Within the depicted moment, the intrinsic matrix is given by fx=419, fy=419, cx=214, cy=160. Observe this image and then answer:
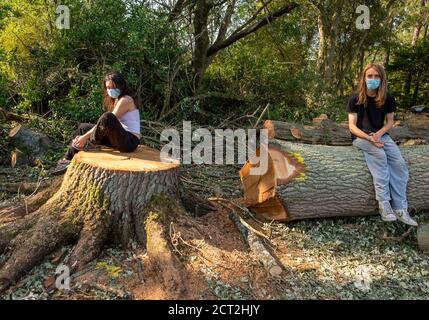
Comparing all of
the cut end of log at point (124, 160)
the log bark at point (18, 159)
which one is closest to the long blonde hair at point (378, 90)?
the cut end of log at point (124, 160)

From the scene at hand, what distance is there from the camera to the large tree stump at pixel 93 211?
3.35 meters

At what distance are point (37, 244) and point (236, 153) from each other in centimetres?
327

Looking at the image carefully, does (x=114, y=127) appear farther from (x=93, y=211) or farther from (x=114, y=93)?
(x=93, y=211)

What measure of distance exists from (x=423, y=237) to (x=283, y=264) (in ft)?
4.74

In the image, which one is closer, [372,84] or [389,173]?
[389,173]

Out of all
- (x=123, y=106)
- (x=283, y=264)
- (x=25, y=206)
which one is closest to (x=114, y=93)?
(x=123, y=106)

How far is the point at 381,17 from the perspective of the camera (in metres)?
12.3

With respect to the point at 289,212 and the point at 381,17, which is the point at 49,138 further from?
the point at 381,17

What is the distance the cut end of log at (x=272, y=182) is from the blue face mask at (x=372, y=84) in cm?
104

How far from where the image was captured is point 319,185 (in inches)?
161

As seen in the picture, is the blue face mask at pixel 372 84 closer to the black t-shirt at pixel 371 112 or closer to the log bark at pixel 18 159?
the black t-shirt at pixel 371 112

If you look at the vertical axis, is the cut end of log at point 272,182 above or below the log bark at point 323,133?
below

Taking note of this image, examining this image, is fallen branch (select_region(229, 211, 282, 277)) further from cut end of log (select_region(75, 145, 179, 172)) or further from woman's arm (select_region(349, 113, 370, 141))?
woman's arm (select_region(349, 113, 370, 141))

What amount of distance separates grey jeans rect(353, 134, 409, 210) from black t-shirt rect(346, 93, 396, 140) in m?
0.22
